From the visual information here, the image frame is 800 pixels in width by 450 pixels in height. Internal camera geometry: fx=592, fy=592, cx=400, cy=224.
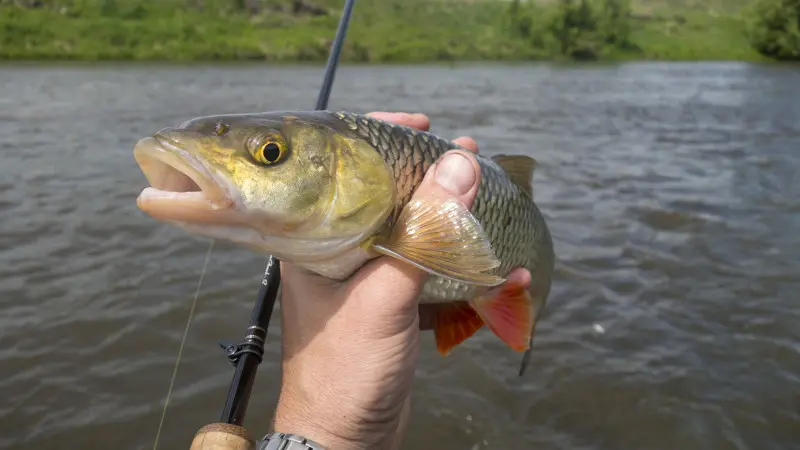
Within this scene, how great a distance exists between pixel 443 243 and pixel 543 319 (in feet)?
12.2

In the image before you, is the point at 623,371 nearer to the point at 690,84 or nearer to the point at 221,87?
the point at 221,87

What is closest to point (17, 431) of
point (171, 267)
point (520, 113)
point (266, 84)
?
point (171, 267)

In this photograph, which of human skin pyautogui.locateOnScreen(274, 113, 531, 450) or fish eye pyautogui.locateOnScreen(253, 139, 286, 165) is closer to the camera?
fish eye pyautogui.locateOnScreen(253, 139, 286, 165)

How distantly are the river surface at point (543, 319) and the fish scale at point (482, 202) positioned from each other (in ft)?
5.77

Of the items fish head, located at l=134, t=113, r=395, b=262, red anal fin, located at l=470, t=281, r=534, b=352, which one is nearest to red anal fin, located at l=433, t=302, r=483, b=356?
red anal fin, located at l=470, t=281, r=534, b=352

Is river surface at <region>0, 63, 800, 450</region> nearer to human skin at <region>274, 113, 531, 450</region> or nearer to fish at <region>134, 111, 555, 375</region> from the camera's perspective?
human skin at <region>274, 113, 531, 450</region>

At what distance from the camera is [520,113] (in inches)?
663

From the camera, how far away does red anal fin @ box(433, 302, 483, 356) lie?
2775mm

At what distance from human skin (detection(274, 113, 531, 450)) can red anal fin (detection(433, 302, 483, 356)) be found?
2.20ft

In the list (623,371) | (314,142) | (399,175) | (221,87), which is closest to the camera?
(314,142)

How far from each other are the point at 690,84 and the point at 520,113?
1304cm

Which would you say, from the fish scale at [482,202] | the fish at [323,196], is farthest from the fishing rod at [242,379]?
the fish scale at [482,202]

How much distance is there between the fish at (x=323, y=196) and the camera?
1666 millimetres

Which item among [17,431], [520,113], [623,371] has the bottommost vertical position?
[17,431]
